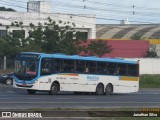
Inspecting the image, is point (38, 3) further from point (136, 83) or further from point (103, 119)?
point (103, 119)

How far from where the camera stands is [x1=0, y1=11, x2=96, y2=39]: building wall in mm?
88500

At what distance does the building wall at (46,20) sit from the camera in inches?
3484

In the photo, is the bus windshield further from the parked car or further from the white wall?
the white wall

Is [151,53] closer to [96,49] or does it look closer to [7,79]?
[96,49]

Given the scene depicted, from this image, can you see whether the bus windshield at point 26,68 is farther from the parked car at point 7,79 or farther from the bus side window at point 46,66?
the parked car at point 7,79

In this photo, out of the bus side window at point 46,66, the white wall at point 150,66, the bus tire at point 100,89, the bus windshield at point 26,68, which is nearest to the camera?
the bus windshield at point 26,68

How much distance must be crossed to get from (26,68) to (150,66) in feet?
133

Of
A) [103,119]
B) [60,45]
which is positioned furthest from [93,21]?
[103,119]

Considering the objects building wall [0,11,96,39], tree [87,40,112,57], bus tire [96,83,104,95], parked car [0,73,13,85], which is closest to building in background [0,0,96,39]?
building wall [0,11,96,39]

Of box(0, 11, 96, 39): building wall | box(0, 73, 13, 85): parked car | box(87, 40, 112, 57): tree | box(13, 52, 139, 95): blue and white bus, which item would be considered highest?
box(0, 11, 96, 39): building wall

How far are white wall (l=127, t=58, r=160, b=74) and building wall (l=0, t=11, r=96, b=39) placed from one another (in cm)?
2134

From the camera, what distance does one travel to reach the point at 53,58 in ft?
116

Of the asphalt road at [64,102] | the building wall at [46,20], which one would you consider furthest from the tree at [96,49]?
the asphalt road at [64,102]

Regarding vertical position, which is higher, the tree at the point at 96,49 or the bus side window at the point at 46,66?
the tree at the point at 96,49
